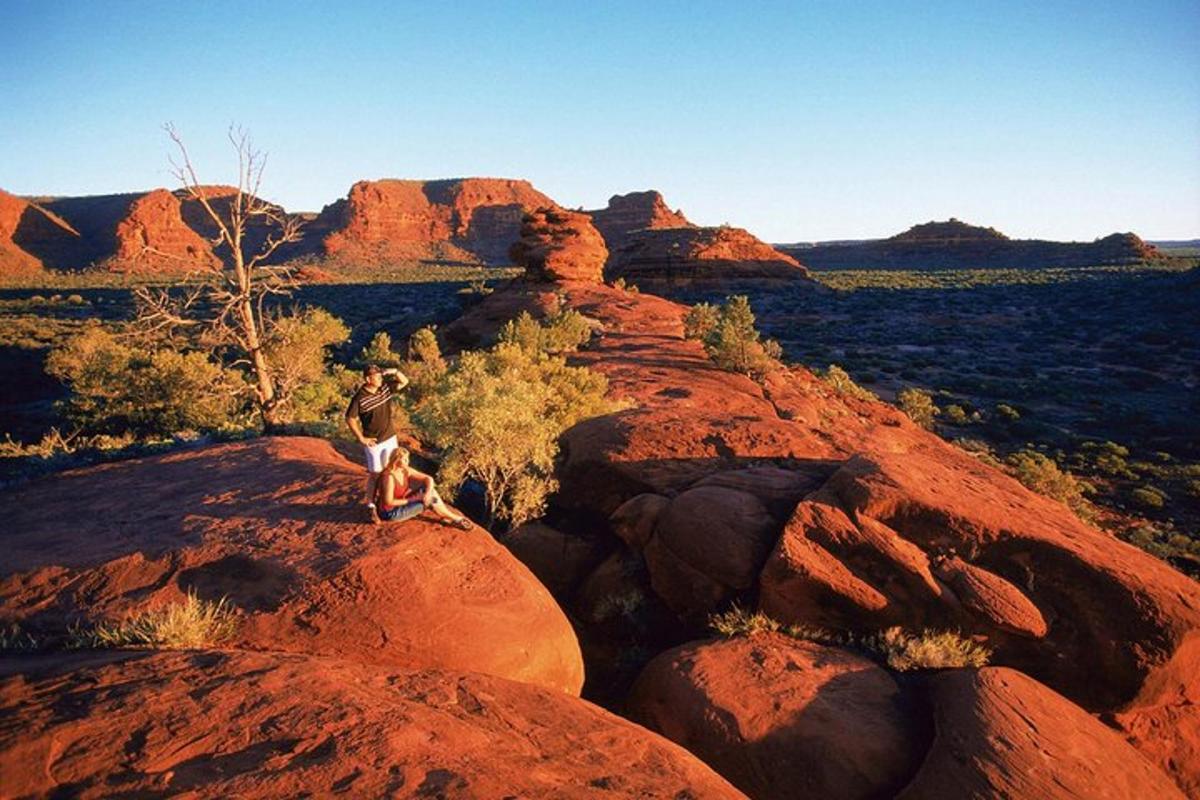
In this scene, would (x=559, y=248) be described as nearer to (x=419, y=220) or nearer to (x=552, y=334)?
(x=552, y=334)

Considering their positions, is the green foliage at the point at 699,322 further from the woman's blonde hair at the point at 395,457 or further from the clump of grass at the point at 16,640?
the clump of grass at the point at 16,640

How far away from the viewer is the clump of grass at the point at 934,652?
5535 mm

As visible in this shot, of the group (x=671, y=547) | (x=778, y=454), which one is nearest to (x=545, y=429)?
(x=671, y=547)

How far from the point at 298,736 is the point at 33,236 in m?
120

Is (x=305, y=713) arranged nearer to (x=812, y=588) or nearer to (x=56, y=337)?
(x=812, y=588)

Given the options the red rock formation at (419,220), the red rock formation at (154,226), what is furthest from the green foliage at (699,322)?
the red rock formation at (419,220)

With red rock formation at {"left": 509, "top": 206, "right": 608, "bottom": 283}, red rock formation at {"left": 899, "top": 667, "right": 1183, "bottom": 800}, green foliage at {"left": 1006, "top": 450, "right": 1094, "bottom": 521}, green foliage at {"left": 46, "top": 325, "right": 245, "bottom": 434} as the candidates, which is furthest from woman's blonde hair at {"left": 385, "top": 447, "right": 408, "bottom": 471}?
red rock formation at {"left": 509, "top": 206, "right": 608, "bottom": 283}

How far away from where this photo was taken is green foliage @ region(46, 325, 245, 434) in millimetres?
13047

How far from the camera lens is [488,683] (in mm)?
4156

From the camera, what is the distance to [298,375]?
12.1 m

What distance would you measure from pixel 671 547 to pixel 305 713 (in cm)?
424

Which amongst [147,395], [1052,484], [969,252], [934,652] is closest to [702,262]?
[1052,484]

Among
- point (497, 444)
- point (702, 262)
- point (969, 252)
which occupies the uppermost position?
point (969, 252)

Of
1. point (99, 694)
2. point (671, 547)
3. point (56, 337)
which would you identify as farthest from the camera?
point (56, 337)
